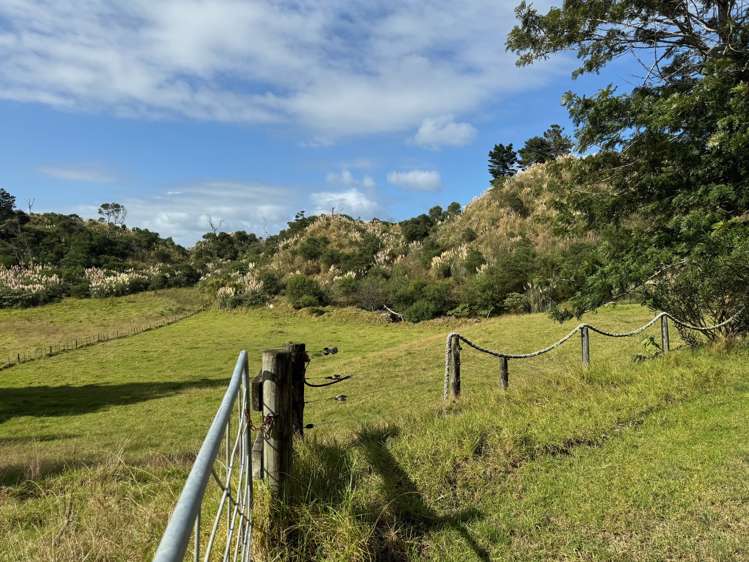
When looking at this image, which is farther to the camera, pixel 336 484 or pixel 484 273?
pixel 484 273

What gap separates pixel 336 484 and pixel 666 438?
3592 millimetres

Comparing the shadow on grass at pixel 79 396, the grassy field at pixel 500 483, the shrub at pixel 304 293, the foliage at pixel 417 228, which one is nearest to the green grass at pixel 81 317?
the shadow on grass at pixel 79 396

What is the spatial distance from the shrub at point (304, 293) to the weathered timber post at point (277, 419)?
39.1 meters

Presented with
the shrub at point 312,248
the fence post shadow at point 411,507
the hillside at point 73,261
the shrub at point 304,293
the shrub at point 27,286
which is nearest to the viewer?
the fence post shadow at point 411,507

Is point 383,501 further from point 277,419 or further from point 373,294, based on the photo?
point 373,294

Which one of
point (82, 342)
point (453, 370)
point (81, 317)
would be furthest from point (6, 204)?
point (453, 370)

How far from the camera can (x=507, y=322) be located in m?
24.1

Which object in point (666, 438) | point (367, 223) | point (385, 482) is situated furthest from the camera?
point (367, 223)

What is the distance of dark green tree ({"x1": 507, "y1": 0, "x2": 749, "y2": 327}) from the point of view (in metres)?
7.86

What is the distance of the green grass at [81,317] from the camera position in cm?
3484

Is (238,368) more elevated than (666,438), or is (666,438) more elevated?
(238,368)

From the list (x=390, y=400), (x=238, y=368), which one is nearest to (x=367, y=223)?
(x=390, y=400)

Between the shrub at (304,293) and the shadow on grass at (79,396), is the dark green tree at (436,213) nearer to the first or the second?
the shrub at (304,293)

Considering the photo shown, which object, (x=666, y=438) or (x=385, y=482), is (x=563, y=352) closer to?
(x=666, y=438)
